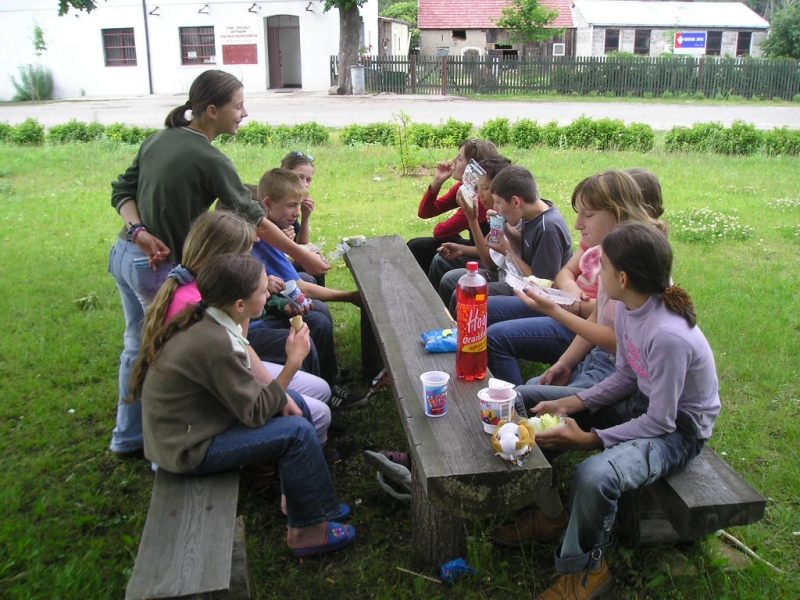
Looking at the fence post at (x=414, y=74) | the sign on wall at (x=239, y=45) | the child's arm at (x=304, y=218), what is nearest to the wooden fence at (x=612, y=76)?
the fence post at (x=414, y=74)

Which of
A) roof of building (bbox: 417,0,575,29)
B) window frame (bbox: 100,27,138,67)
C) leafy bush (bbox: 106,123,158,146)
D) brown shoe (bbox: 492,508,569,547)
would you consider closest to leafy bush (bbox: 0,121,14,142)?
leafy bush (bbox: 106,123,158,146)

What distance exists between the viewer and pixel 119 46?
90.4 feet

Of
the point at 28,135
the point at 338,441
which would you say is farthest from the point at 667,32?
the point at 338,441

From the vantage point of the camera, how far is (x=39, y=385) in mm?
4156

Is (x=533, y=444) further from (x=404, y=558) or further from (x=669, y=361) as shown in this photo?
(x=404, y=558)

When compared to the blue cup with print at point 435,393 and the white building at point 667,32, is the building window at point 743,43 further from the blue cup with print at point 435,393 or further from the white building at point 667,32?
the blue cup with print at point 435,393

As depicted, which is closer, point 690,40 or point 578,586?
point 578,586

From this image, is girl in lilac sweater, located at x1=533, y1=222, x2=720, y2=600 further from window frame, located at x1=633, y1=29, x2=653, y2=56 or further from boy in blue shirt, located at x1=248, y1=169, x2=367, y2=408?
window frame, located at x1=633, y1=29, x2=653, y2=56

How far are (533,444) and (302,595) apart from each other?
1.08 meters

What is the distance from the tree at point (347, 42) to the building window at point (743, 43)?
75.1 ft

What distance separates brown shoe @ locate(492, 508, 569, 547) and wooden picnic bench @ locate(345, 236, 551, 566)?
0.18 metres

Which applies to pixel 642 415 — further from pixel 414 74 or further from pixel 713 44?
pixel 713 44

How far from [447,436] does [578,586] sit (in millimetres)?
→ 730

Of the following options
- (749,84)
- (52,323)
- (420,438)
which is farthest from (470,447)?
(749,84)
